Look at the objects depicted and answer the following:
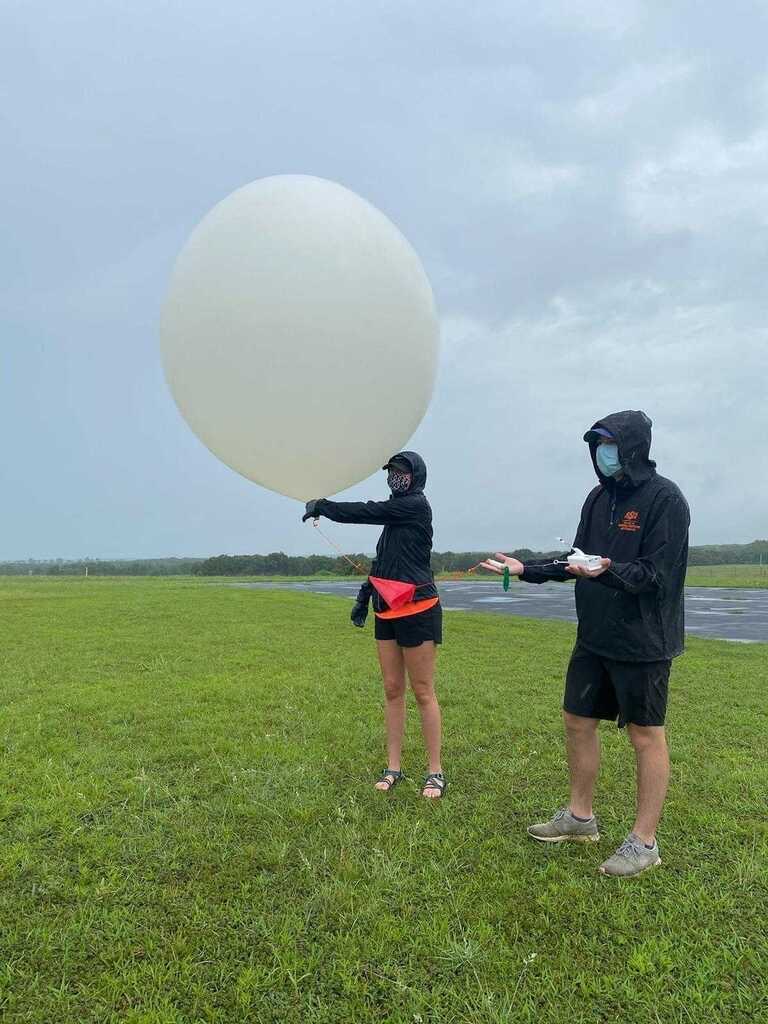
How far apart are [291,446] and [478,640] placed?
7.88 m

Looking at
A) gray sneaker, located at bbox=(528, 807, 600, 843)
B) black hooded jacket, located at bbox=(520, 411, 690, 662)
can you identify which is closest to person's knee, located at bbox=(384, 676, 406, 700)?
gray sneaker, located at bbox=(528, 807, 600, 843)

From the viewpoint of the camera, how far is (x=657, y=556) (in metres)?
2.73

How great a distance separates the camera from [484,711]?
5762mm

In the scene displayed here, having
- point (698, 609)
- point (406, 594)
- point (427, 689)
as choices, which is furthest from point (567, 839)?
point (698, 609)

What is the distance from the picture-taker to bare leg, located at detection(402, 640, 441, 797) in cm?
361

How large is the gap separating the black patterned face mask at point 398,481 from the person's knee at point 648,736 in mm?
1709

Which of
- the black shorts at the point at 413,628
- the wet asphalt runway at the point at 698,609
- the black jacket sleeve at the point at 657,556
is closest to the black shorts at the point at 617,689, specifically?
the black jacket sleeve at the point at 657,556

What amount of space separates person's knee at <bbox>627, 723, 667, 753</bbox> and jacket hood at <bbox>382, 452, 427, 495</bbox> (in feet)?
5.48

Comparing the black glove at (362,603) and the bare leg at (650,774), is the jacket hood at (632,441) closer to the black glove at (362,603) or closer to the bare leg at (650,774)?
the bare leg at (650,774)

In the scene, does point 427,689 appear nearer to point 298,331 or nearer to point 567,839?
point 567,839

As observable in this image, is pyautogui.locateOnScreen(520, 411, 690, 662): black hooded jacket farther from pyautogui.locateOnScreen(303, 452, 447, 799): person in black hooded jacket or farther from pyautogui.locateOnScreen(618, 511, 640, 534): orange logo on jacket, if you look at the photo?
pyautogui.locateOnScreen(303, 452, 447, 799): person in black hooded jacket

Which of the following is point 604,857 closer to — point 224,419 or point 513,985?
point 513,985

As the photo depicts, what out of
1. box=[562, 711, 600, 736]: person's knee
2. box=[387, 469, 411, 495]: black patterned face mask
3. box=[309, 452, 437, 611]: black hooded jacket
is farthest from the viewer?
box=[387, 469, 411, 495]: black patterned face mask

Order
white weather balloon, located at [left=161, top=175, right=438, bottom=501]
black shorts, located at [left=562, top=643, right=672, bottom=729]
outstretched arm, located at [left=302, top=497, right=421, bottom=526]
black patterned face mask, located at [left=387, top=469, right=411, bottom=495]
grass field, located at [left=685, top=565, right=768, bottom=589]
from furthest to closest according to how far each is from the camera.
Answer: grass field, located at [left=685, top=565, right=768, bottom=589], black patterned face mask, located at [left=387, top=469, right=411, bottom=495], outstretched arm, located at [left=302, top=497, right=421, bottom=526], white weather balloon, located at [left=161, top=175, right=438, bottom=501], black shorts, located at [left=562, top=643, right=672, bottom=729]
